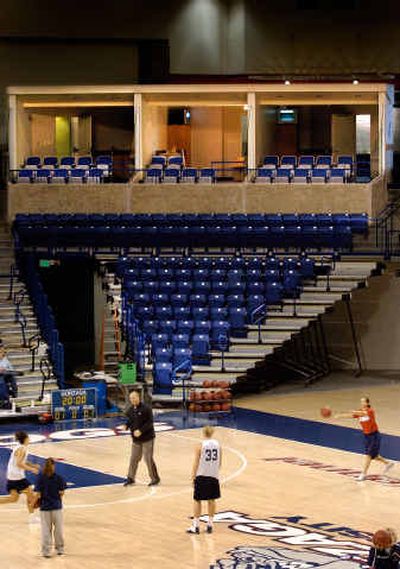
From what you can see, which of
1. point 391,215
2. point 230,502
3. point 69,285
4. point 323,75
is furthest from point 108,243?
point 230,502

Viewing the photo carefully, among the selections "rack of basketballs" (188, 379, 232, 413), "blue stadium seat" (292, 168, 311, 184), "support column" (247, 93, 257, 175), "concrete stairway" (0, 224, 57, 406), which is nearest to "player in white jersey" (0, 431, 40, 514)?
"concrete stairway" (0, 224, 57, 406)

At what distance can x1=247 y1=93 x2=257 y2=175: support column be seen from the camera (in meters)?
40.5

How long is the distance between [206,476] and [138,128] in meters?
23.6

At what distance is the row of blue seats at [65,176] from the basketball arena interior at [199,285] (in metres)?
0.07

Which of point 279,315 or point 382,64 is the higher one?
point 382,64

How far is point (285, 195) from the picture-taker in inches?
1543

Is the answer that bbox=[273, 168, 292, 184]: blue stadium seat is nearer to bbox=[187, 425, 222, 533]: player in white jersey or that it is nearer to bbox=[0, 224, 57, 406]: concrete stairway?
bbox=[0, 224, 57, 406]: concrete stairway

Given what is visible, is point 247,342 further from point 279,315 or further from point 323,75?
point 323,75

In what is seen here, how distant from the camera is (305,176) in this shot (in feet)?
129

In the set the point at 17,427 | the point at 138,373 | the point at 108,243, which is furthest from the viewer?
the point at 108,243

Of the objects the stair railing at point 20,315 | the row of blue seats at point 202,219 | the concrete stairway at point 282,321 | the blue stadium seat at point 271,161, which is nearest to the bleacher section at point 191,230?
the row of blue seats at point 202,219

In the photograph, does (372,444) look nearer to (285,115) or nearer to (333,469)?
(333,469)

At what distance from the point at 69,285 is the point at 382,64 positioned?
42.7 feet

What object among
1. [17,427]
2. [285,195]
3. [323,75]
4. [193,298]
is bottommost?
[17,427]
